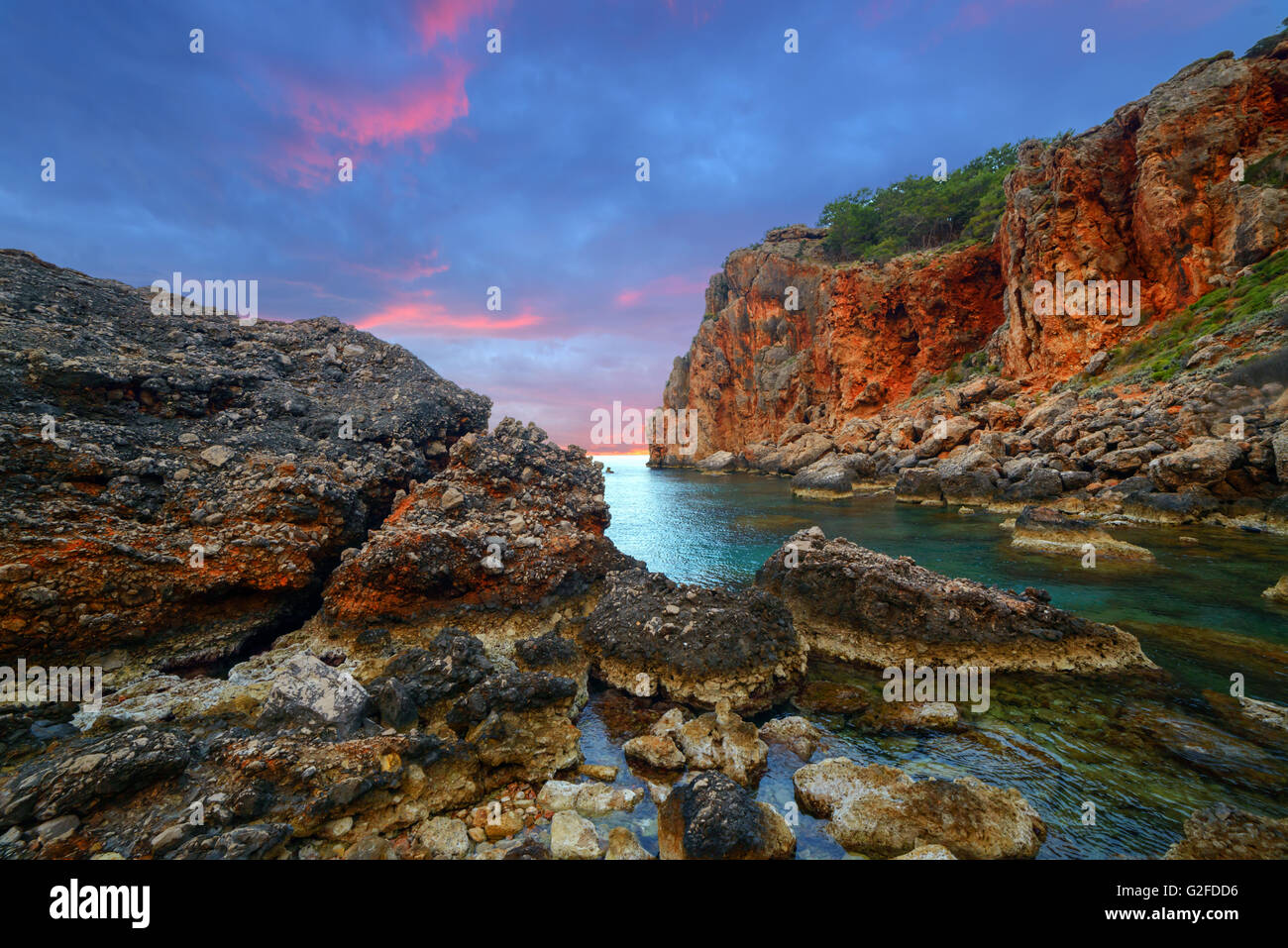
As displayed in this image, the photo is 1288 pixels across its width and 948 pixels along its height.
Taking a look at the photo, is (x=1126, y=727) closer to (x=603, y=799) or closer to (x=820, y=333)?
(x=603, y=799)

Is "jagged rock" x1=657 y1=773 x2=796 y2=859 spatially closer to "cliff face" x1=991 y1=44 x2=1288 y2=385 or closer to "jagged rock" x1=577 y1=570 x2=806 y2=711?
"jagged rock" x1=577 y1=570 x2=806 y2=711

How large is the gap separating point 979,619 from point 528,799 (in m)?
9.72

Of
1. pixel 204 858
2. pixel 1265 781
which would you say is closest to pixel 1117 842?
pixel 1265 781

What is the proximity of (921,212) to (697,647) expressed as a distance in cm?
9093

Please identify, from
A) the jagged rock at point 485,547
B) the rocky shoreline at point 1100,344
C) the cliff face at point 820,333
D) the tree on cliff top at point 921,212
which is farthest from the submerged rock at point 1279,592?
the tree on cliff top at point 921,212

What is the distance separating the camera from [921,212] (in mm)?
75562

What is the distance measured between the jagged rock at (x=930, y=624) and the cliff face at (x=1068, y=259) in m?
46.7

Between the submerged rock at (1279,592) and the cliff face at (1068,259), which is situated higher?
the cliff face at (1068,259)

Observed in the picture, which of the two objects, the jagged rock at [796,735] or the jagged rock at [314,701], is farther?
the jagged rock at [796,735]

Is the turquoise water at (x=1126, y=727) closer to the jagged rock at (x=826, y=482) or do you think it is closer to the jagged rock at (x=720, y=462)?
the jagged rock at (x=826, y=482)

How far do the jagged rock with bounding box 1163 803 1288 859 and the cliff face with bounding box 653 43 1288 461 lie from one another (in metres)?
52.2

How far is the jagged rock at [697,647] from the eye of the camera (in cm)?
895

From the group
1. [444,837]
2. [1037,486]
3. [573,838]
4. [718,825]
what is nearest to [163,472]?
[444,837]
